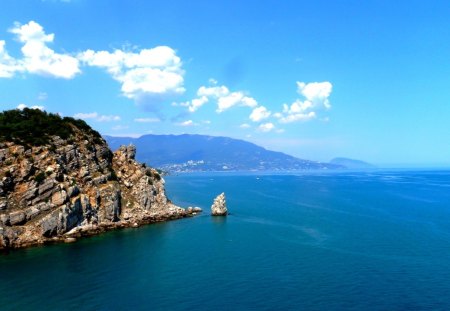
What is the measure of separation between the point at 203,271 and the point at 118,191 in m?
45.9

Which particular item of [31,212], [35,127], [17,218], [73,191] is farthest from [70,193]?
[35,127]

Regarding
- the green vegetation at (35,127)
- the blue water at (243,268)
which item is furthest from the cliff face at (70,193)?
the blue water at (243,268)

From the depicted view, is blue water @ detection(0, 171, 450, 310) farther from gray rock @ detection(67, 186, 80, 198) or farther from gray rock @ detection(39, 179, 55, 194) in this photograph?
gray rock @ detection(39, 179, 55, 194)

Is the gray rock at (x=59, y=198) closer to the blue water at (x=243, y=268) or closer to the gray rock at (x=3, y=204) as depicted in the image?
the gray rock at (x=3, y=204)

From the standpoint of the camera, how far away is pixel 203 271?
191 ft

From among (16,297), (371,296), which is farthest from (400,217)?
(16,297)

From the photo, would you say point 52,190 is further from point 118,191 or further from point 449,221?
point 449,221

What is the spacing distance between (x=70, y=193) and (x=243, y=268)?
45340 mm

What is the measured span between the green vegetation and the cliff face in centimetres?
131

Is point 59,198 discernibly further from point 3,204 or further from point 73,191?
point 3,204

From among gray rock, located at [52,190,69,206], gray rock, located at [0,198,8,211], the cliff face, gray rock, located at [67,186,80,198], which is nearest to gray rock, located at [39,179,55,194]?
the cliff face

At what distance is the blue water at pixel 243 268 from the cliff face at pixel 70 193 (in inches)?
211

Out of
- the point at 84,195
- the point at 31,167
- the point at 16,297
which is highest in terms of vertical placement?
the point at 31,167

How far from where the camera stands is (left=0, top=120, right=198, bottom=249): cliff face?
76.0 m
